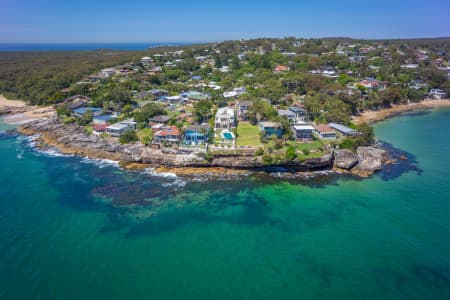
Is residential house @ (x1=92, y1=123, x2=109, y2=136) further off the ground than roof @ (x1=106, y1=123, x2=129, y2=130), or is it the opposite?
roof @ (x1=106, y1=123, x2=129, y2=130)

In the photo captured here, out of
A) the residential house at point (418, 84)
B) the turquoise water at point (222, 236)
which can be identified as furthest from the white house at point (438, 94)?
the turquoise water at point (222, 236)

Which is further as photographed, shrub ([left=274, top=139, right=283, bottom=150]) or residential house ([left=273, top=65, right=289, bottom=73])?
residential house ([left=273, top=65, right=289, bottom=73])

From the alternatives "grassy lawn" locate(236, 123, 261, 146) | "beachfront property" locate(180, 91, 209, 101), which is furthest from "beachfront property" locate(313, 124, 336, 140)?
"beachfront property" locate(180, 91, 209, 101)

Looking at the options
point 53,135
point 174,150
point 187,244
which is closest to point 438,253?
point 187,244

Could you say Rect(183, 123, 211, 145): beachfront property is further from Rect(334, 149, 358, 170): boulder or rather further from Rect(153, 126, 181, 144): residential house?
Rect(334, 149, 358, 170): boulder

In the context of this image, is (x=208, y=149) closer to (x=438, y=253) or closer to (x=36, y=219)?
(x=36, y=219)
